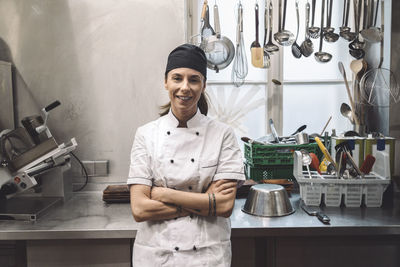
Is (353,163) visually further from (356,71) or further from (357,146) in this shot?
(356,71)

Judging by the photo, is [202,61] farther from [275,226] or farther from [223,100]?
[223,100]

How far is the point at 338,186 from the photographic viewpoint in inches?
70.6

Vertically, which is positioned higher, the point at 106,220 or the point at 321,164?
the point at 321,164

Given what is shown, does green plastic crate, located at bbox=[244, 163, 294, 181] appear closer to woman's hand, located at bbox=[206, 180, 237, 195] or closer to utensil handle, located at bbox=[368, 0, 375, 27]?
woman's hand, located at bbox=[206, 180, 237, 195]

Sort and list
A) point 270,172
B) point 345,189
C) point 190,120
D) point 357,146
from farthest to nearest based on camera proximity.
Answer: point 270,172 → point 357,146 → point 345,189 → point 190,120

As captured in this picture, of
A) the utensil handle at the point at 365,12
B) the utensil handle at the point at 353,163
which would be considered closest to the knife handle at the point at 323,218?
the utensil handle at the point at 353,163

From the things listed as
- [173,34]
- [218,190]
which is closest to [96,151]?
[173,34]

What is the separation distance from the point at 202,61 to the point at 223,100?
117 centimetres

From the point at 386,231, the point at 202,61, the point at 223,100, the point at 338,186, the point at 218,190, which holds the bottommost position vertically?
the point at 386,231

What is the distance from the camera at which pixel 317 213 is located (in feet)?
5.43

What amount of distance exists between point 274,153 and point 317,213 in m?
0.53

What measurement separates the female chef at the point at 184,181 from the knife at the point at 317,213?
503mm

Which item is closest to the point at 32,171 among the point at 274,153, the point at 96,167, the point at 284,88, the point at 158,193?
the point at 96,167

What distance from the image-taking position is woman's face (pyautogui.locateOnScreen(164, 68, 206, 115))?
1.27 m
